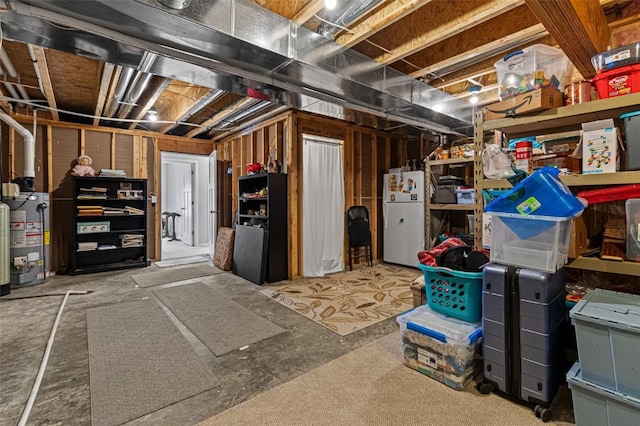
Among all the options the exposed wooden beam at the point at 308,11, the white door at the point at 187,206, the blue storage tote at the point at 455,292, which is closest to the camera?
the blue storage tote at the point at 455,292

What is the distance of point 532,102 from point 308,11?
1678 millimetres

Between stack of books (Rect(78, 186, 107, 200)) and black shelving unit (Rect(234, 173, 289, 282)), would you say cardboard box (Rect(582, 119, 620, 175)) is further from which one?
stack of books (Rect(78, 186, 107, 200))

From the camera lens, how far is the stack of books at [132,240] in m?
5.44

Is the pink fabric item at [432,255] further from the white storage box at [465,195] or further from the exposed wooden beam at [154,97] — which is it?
the exposed wooden beam at [154,97]

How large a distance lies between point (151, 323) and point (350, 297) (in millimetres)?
2192

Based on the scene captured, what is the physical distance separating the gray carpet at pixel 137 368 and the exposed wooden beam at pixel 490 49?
138 inches

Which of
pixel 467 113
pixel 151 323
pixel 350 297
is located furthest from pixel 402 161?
pixel 151 323

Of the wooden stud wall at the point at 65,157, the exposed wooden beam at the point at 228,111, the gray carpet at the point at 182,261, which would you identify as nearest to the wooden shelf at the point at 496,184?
the exposed wooden beam at the point at 228,111

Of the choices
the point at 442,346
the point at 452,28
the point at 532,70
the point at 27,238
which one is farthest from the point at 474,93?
the point at 27,238

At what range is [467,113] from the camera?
13.5 ft

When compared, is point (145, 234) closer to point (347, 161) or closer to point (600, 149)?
point (347, 161)

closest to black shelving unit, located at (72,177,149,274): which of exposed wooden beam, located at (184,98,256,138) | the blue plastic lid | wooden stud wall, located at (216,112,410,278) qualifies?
exposed wooden beam, located at (184,98,256,138)

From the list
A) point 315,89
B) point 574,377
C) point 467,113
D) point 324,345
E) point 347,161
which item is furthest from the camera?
point 347,161

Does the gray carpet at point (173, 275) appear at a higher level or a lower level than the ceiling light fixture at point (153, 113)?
lower
